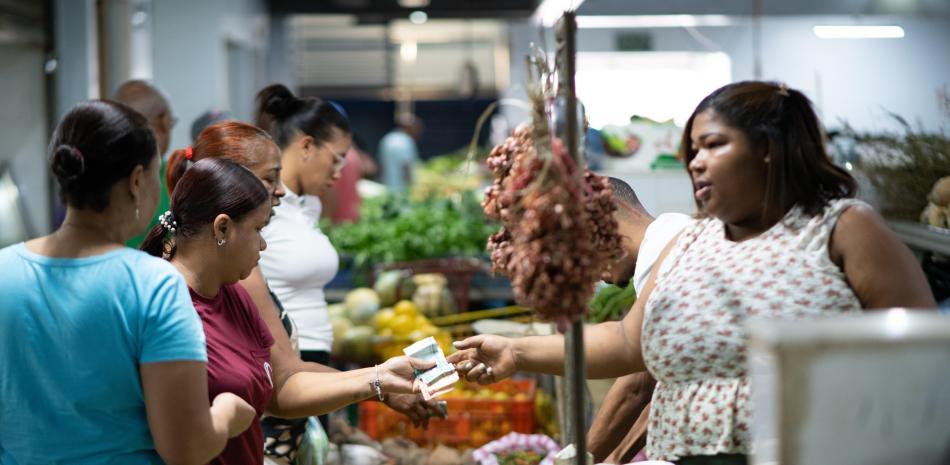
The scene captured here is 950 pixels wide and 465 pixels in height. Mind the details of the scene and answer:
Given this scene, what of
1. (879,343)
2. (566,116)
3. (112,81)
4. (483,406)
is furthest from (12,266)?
(112,81)

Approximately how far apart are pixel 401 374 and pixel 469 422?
5.90 ft

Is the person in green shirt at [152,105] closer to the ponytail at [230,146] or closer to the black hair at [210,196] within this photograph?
the ponytail at [230,146]

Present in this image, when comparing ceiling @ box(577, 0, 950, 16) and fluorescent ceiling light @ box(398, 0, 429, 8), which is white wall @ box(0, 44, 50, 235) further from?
fluorescent ceiling light @ box(398, 0, 429, 8)

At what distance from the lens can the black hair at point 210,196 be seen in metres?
2.54

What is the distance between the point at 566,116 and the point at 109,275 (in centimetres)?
94

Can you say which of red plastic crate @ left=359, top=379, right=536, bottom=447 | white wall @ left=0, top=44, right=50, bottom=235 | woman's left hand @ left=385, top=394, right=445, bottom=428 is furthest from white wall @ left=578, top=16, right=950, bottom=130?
white wall @ left=0, top=44, right=50, bottom=235

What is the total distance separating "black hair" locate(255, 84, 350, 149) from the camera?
394 cm

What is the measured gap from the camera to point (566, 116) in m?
2.10

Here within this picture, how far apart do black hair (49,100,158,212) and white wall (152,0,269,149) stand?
6.31 m

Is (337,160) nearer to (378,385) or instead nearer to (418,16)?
(378,385)

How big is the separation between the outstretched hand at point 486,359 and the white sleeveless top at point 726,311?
45 cm

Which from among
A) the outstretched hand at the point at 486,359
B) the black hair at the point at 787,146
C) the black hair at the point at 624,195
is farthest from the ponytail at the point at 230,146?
the black hair at the point at 787,146

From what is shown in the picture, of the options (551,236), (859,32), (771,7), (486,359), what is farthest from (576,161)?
(771,7)

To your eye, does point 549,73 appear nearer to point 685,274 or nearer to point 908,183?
point 685,274
